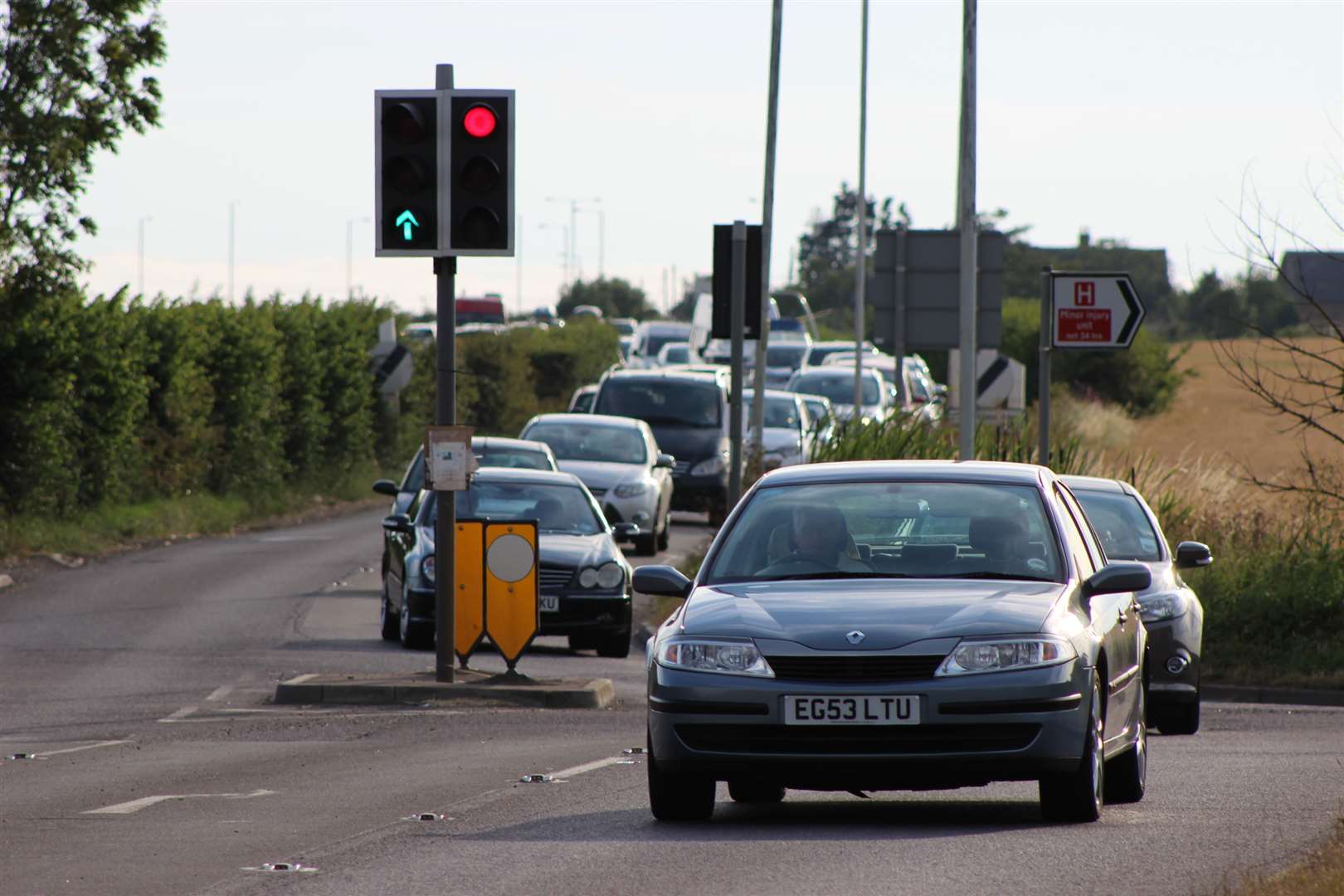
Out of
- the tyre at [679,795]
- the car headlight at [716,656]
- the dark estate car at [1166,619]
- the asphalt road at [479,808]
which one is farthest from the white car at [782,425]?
the car headlight at [716,656]

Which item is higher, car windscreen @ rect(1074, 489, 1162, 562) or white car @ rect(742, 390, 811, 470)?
car windscreen @ rect(1074, 489, 1162, 562)

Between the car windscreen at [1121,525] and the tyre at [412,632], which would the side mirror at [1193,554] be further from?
the tyre at [412,632]

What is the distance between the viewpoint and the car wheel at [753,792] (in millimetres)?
10734

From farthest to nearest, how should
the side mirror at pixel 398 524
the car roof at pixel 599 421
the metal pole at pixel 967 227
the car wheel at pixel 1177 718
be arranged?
the car roof at pixel 599 421 < the metal pole at pixel 967 227 < the side mirror at pixel 398 524 < the car wheel at pixel 1177 718

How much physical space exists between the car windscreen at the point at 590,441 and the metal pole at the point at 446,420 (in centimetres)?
1266

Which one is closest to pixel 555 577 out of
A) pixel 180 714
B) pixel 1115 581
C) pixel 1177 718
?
pixel 180 714

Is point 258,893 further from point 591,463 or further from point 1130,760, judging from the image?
point 591,463

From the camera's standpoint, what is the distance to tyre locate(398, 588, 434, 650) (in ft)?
66.7

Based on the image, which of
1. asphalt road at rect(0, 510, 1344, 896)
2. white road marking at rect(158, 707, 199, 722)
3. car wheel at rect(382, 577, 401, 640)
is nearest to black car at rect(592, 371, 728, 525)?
car wheel at rect(382, 577, 401, 640)

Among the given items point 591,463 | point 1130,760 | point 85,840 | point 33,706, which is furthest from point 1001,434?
point 85,840

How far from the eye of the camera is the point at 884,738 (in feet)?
30.3

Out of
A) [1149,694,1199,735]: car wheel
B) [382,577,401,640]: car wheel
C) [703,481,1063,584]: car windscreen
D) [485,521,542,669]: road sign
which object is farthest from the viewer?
[382,577,401,640]: car wheel

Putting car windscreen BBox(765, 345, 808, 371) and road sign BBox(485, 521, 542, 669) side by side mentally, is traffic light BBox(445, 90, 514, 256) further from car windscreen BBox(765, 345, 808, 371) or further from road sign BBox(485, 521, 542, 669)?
car windscreen BBox(765, 345, 808, 371)

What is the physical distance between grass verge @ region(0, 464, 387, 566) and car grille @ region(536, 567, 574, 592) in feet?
31.1
